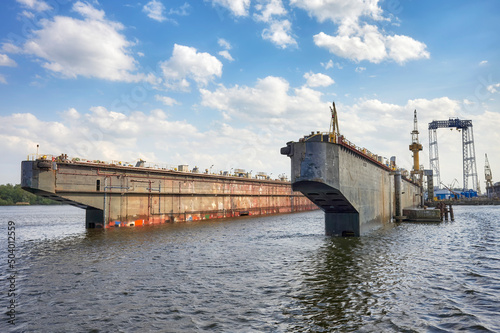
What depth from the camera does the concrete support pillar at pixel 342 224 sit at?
117ft

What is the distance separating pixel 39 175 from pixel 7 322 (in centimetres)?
3192

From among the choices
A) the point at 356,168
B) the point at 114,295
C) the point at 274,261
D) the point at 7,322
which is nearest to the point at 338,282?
the point at 274,261

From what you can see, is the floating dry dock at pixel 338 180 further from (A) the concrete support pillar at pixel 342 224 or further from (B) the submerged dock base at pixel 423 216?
(B) the submerged dock base at pixel 423 216

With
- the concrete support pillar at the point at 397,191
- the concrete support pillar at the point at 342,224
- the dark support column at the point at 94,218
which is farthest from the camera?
the concrete support pillar at the point at 397,191

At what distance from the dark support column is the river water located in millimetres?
15855

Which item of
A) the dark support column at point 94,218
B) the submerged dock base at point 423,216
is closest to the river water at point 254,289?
the dark support column at point 94,218

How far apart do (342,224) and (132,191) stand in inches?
1259

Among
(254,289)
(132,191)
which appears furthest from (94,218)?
(254,289)

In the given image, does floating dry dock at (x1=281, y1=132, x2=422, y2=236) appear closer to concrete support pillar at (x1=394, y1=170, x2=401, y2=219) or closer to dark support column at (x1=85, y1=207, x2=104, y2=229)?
concrete support pillar at (x1=394, y1=170, x2=401, y2=219)

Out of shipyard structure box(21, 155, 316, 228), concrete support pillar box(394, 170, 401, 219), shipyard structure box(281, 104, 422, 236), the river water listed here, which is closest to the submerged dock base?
concrete support pillar box(394, 170, 401, 219)

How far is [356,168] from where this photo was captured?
37.2 meters

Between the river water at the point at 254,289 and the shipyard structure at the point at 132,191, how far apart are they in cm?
1368

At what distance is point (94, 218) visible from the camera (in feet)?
150

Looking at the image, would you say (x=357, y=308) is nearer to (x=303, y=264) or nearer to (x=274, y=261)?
(x=303, y=264)
